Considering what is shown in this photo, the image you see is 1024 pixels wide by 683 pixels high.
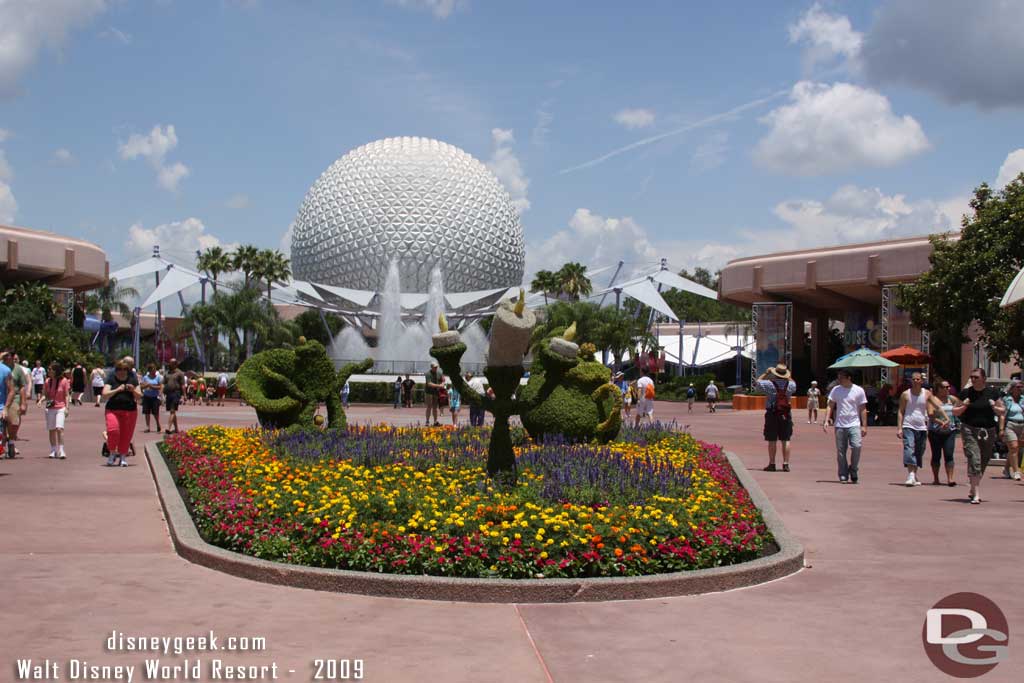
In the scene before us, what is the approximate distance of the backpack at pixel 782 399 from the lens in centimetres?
1372

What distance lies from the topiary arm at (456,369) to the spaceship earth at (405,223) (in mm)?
47192

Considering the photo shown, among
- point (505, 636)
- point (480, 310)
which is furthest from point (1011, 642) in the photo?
point (480, 310)

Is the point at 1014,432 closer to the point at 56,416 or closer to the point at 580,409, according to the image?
the point at 580,409

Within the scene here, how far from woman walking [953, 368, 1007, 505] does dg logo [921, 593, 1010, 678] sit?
5.09 meters

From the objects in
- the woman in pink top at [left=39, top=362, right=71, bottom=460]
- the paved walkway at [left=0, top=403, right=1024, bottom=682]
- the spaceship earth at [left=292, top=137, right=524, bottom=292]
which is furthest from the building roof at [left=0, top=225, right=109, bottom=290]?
the paved walkway at [left=0, top=403, right=1024, bottom=682]

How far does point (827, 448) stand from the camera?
1853 centimetres

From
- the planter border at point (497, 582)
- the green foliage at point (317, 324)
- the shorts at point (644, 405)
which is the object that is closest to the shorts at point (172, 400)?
the shorts at point (644, 405)

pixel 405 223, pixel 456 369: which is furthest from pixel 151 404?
pixel 405 223

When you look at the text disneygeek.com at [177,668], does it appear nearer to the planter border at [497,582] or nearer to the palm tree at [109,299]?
the planter border at [497,582]

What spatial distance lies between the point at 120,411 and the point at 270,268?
176 feet

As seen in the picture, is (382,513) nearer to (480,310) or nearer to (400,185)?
(480,310)

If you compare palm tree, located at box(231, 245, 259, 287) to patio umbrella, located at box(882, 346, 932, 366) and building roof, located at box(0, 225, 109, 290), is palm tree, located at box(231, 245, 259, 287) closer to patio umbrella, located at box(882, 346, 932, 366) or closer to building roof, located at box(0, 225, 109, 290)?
building roof, located at box(0, 225, 109, 290)

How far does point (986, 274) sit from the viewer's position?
22047 mm

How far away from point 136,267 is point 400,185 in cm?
1632
